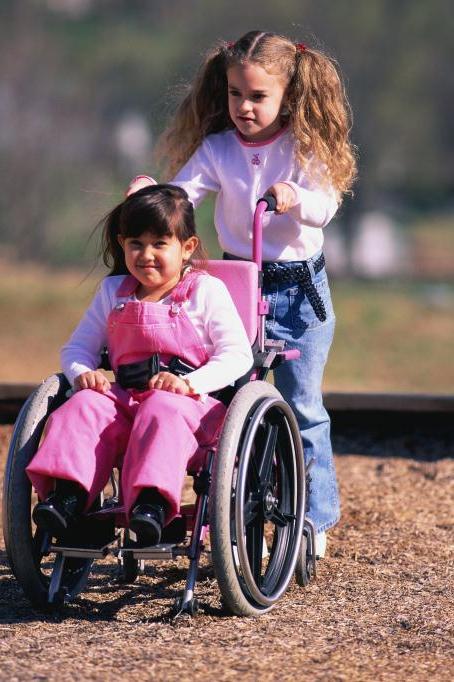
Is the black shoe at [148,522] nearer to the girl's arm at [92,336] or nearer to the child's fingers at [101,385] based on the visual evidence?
Result: the child's fingers at [101,385]

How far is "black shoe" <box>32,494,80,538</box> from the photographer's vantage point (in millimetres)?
3424

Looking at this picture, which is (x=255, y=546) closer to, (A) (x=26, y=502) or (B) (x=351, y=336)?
(A) (x=26, y=502)

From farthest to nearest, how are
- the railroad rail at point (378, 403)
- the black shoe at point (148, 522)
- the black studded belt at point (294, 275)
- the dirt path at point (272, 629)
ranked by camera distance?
the railroad rail at point (378, 403) → the black studded belt at point (294, 275) → the black shoe at point (148, 522) → the dirt path at point (272, 629)

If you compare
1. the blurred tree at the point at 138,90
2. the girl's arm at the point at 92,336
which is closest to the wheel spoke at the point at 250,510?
the girl's arm at the point at 92,336

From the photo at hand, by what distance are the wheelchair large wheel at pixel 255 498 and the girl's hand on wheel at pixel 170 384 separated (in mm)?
139

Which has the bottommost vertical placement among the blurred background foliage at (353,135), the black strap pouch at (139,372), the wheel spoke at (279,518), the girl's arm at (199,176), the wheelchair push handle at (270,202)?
the wheel spoke at (279,518)

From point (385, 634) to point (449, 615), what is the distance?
0.31 m

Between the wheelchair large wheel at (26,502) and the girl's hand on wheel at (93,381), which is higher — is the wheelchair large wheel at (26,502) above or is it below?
below

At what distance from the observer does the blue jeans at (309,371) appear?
4.29 m

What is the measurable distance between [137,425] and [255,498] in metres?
0.44

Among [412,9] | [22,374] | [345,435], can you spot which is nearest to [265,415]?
[345,435]

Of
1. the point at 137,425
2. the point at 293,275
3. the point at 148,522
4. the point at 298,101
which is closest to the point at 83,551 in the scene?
the point at 148,522

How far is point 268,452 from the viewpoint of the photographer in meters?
3.78

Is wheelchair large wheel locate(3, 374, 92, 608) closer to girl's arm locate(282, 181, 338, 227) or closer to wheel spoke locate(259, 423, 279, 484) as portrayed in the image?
wheel spoke locate(259, 423, 279, 484)
